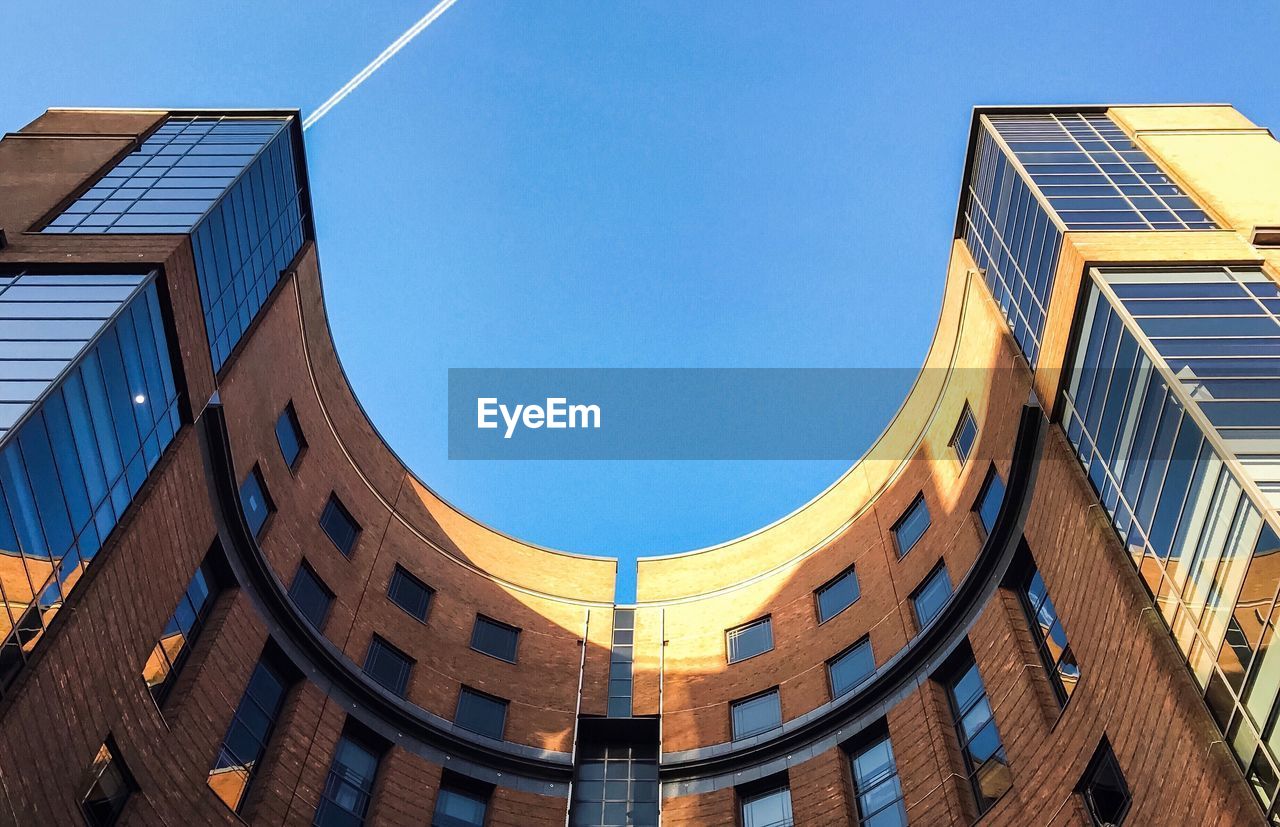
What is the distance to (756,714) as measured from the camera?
30.4m

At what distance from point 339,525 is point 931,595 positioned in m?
17.0

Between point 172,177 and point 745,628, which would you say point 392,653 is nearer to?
point 745,628

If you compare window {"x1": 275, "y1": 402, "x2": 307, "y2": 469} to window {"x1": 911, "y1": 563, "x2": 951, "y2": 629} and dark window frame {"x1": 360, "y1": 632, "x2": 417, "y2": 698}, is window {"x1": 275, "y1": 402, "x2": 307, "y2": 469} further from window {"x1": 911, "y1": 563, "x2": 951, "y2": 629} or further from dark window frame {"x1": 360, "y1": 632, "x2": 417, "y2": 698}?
window {"x1": 911, "y1": 563, "x2": 951, "y2": 629}

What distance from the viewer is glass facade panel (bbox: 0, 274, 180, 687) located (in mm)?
15812

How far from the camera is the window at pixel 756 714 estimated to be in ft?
98.1

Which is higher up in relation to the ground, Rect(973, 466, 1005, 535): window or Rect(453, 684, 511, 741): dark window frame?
Rect(973, 466, 1005, 535): window

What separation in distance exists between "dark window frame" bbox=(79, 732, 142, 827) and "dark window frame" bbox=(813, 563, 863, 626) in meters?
19.6

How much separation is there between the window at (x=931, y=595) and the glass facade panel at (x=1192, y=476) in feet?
26.1

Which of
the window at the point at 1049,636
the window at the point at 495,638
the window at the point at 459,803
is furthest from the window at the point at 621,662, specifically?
the window at the point at 1049,636


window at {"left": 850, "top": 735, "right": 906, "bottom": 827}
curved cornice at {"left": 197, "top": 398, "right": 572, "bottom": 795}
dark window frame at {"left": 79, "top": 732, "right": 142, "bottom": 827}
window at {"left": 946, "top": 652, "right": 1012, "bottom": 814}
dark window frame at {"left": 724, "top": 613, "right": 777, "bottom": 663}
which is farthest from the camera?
dark window frame at {"left": 724, "top": 613, "right": 777, "bottom": 663}

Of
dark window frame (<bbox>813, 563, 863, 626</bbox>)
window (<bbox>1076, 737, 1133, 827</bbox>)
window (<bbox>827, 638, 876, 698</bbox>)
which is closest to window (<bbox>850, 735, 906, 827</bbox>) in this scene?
window (<bbox>827, 638, 876, 698</bbox>)

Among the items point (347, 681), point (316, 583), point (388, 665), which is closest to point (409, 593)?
point (388, 665)

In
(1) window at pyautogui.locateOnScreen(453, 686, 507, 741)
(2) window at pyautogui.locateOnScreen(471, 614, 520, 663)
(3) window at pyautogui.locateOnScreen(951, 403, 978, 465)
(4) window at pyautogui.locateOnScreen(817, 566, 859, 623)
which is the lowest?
(1) window at pyautogui.locateOnScreen(453, 686, 507, 741)

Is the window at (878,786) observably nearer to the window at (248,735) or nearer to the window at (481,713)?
the window at (481,713)
